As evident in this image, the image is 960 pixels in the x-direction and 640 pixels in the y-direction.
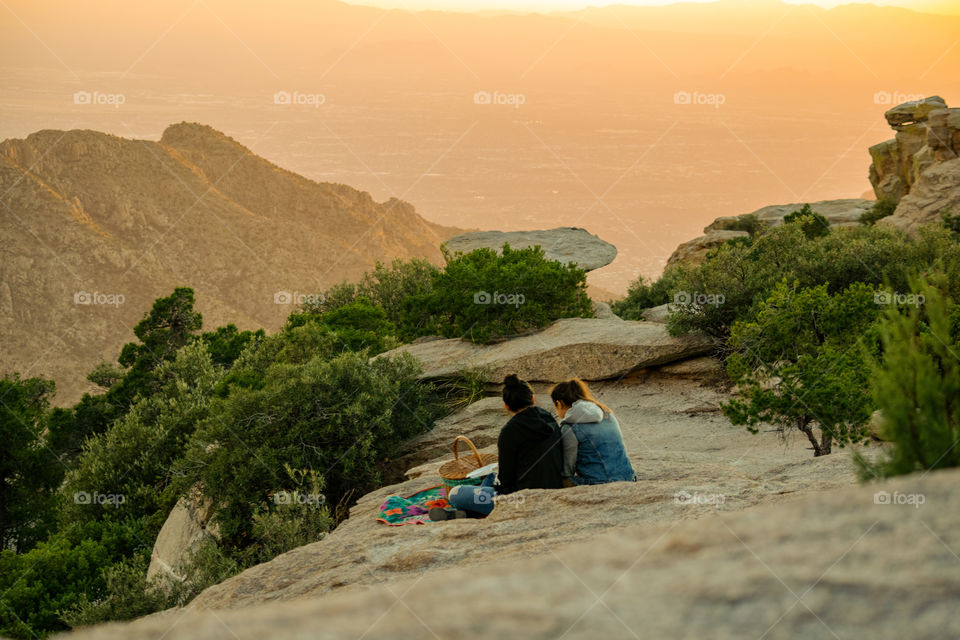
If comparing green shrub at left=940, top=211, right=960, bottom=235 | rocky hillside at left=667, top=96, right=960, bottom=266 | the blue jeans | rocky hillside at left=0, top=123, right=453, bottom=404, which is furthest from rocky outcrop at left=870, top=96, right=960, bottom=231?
rocky hillside at left=0, top=123, right=453, bottom=404

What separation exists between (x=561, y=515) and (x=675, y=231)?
81.8 metres

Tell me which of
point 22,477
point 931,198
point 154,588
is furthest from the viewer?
point 931,198

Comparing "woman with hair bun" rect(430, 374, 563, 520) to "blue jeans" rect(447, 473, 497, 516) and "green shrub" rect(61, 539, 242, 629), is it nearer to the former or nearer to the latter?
"blue jeans" rect(447, 473, 497, 516)

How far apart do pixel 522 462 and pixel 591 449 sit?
24.8 inches

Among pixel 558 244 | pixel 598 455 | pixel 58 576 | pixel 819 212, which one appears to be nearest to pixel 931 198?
pixel 819 212

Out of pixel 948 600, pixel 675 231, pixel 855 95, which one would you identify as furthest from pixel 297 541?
pixel 855 95

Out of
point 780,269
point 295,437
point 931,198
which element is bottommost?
point 295,437

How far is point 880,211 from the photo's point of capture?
3897 centimetres

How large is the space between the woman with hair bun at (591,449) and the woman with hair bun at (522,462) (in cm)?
10

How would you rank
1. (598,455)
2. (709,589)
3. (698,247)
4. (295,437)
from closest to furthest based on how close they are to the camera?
(709,589) → (598,455) → (295,437) → (698,247)

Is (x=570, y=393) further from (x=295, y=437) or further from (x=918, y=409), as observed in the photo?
(x=295, y=437)

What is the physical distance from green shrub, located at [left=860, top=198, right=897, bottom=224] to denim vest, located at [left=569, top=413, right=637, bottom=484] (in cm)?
3600

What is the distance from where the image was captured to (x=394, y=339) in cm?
1869

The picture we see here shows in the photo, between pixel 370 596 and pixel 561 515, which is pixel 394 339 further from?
pixel 370 596
